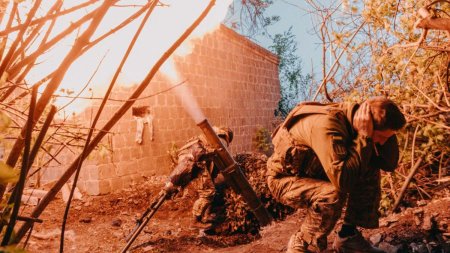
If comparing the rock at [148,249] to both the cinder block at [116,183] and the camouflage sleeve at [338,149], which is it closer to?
the cinder block at [116,183]

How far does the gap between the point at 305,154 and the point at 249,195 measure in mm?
2048

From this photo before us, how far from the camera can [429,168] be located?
4758 mm

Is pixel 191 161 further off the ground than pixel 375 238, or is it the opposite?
pixel 191 161

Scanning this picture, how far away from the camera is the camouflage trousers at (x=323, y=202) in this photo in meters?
2.91

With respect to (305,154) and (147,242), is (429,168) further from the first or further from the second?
(147,242)

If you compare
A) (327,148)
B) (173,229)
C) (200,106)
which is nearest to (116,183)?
(173,229)

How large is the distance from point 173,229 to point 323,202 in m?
3.30

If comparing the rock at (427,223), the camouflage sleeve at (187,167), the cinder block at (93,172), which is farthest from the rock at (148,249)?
the rock at (427,223)

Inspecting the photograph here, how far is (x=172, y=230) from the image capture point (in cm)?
561

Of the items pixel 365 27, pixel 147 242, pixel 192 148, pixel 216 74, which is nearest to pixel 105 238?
pixel 147 242

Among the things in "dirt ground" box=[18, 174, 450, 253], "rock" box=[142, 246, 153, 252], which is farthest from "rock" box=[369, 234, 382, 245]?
"rock" box=[142, 246, 153, 252]

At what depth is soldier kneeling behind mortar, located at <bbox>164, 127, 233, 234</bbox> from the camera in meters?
4.76

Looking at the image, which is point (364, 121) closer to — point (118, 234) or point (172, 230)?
point (172, 230)

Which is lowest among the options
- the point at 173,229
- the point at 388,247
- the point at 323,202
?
the point at 173,229
